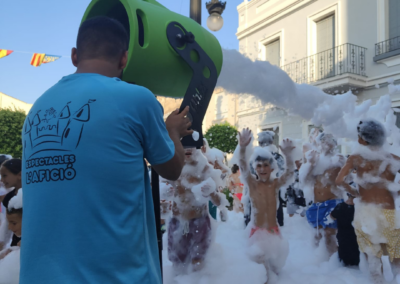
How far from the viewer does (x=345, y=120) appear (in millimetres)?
3727

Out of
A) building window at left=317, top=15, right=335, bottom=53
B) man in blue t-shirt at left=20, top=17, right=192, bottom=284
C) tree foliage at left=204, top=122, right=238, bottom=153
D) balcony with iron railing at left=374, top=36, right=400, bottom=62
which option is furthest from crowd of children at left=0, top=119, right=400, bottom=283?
tree foliage at left=204, top=122, right=238, bottom=153

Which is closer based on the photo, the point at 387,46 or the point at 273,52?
the point at 387,46

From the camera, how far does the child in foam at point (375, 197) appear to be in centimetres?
325

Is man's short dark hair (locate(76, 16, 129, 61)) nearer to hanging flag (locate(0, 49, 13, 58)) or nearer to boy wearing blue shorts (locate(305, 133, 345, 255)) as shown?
boy wearing blue shorts (locate(305, 133, 345, 255))

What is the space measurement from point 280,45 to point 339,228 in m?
8.33

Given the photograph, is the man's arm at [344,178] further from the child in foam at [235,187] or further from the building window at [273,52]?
the building window at [273,52]

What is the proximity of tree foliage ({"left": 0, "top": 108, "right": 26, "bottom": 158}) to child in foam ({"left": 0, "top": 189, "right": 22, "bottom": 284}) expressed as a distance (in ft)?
32.5

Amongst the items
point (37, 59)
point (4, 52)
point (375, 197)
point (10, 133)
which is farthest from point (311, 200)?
point (10, 133)

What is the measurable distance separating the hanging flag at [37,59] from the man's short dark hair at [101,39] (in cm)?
1205

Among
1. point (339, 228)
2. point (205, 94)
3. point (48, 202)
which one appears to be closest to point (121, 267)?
point (48, 202)

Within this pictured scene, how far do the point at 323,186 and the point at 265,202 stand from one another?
111 centimetres

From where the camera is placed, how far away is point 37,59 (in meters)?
11.8

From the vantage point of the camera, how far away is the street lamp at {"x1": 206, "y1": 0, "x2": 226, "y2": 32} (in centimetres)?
520

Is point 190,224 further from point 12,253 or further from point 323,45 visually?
point 323,45
